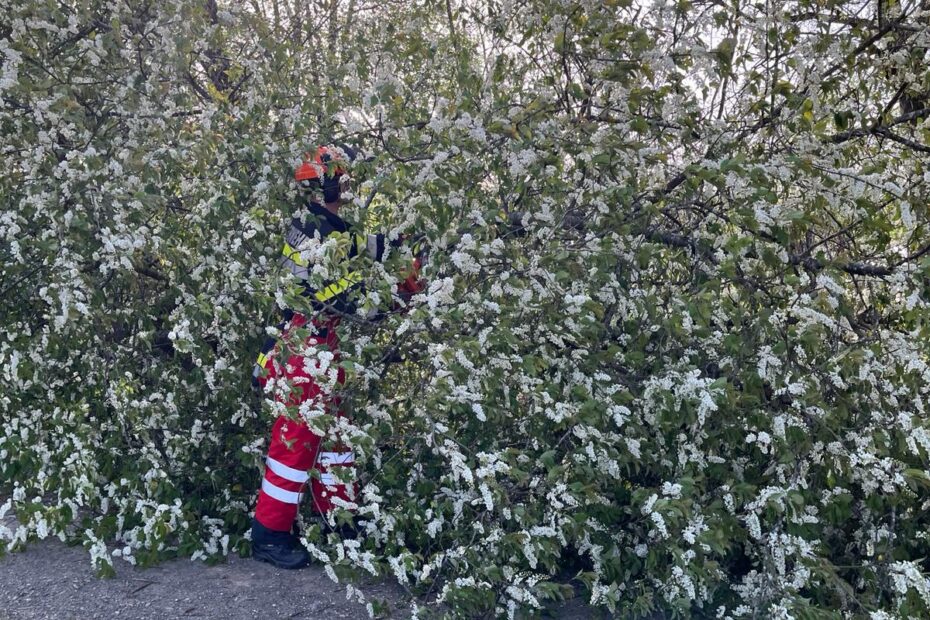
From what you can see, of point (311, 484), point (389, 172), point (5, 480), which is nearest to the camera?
point (389, 172)

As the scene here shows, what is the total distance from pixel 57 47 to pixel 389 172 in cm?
179

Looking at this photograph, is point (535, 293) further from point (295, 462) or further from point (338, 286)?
point (295, 462)

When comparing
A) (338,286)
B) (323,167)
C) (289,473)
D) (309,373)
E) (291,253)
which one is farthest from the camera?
(289,473)

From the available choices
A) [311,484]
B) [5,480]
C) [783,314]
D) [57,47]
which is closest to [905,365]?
[783,314]

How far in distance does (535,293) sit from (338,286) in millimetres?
749

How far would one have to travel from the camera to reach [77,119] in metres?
4.00

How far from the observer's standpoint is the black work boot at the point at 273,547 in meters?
4.04

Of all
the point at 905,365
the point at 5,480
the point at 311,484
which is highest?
the point at 905,365

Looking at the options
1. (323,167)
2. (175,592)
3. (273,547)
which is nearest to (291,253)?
(323,167)

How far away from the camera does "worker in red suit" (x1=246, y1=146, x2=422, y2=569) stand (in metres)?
3.43

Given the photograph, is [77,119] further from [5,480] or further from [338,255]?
[5,480]

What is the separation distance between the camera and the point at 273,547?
13.4 ft

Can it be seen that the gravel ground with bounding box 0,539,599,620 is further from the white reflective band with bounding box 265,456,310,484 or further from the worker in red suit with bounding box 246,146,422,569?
the white reflective band with bounding box 265,456,310,484

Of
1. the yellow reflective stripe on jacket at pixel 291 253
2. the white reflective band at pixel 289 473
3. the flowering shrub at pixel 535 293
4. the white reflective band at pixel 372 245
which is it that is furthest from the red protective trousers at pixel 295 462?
the white reflective band at pixel 372 245
